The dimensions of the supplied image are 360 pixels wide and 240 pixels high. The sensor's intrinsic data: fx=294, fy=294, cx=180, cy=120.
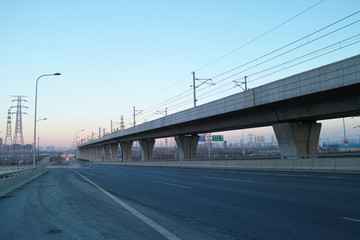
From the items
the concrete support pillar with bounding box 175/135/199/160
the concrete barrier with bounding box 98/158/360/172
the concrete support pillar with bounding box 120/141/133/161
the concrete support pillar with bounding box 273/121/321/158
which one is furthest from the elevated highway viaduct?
the concrete support pillar with bounding box 120/141/133/161

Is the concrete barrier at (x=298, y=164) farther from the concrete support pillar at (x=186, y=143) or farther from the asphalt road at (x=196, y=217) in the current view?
the concrete support pillar at (x=186, y=143)

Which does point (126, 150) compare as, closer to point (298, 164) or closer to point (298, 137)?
point (298, 137)

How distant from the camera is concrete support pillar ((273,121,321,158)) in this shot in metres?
26.1

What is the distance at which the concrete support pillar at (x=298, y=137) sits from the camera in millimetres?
26109

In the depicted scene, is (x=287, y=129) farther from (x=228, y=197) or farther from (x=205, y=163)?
(x=228, y=197)

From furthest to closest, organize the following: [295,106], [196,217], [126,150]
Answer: [126,150]
[295,106]
[196,217]

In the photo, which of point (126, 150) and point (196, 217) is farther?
point (126, 150)

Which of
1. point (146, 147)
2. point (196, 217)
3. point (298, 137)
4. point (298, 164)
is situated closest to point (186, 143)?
point (146, 147)

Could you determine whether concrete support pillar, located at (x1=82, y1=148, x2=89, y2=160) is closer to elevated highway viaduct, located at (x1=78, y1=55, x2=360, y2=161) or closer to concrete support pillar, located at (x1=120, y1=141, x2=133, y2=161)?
→ concrete support pillar, located at (x1=120, y1=141, x2=133, y2=161)

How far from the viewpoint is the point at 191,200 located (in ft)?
34.1

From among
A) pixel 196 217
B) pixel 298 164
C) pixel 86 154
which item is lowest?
pixel 196 217

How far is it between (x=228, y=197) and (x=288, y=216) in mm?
3566

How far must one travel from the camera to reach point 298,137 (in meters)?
26.3

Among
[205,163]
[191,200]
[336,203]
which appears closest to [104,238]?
[191,200]
